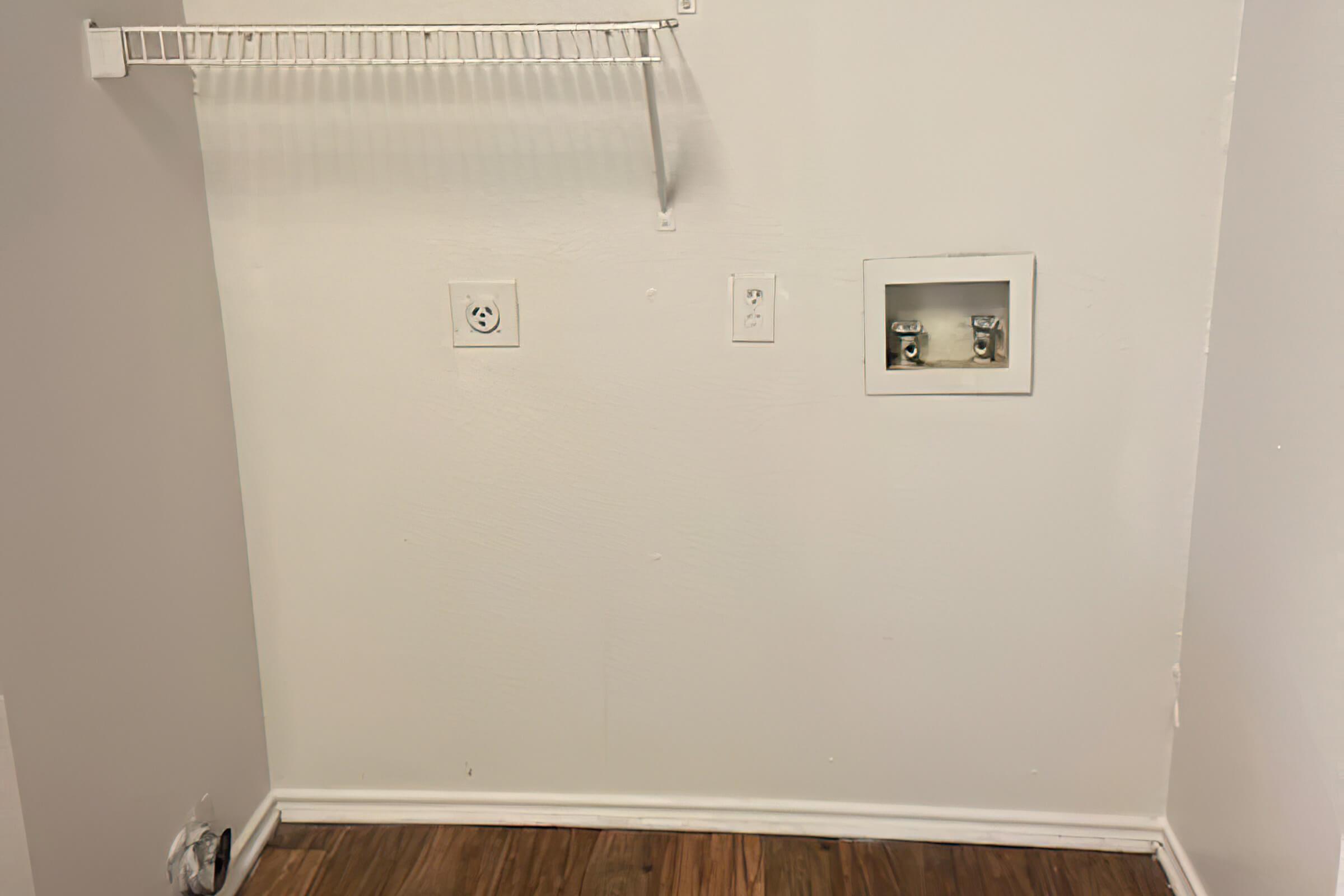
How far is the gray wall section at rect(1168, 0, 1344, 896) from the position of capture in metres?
1.00

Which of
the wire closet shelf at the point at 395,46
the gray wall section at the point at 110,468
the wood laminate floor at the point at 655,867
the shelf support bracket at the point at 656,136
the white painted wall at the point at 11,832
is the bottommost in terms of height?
the wood laminate floor at the point at 655,867

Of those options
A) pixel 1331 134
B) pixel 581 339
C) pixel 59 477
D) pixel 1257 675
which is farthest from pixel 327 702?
pixel 1331 134

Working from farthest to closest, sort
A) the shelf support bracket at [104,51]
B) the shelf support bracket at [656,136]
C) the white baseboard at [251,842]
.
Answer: the white baseboard at [251,842]
the shelf support bracket at [656,136]
the shelf support bracket at [104,51]

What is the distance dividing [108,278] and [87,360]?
0.12 m

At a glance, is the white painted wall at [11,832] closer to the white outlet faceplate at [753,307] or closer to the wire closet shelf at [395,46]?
the wire closet shelf at [395,46]

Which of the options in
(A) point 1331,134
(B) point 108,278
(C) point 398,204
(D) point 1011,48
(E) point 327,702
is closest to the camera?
(A) point 1331,134

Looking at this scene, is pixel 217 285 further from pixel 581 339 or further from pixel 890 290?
pixel 890 290

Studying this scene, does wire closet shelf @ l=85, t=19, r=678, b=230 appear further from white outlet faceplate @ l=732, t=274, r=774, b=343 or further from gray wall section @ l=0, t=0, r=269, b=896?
white outlet faceplate @ l=732, t=274, r=774, b=343

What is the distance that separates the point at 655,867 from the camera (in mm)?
1477

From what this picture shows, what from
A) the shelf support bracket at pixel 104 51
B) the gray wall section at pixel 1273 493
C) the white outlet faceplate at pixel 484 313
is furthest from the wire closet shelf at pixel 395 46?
the gray wall section at pixel 1273 493

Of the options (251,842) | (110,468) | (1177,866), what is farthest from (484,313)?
(1177,866)

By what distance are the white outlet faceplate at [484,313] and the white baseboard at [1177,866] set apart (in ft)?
4.43

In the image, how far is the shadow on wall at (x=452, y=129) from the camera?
1.34 m

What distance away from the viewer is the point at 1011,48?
1.27m
